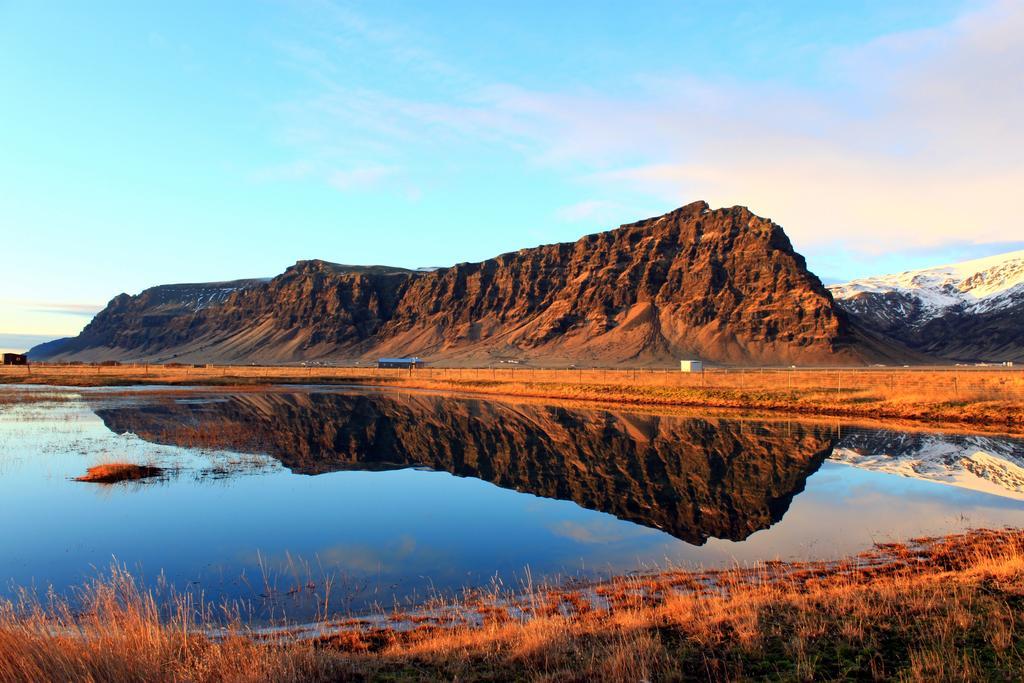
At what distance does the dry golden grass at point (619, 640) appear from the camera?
7082 millimetres

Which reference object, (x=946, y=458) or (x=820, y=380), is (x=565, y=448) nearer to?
(x=946, y=458)

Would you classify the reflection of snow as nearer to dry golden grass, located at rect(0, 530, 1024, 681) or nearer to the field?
the field

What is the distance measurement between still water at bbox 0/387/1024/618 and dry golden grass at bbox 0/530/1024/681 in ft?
8.49

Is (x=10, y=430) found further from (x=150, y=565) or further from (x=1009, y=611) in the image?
(x=1009, y=611)

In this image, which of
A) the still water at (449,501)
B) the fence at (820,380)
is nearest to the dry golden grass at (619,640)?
the still water at (449,501)

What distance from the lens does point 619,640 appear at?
27.7ft

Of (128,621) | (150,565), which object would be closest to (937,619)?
(128,621)

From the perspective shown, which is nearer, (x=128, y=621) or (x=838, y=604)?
(x=128, y=621)

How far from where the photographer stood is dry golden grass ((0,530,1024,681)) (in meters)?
7.08

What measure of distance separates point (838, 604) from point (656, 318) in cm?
16502

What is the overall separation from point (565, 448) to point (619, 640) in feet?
81.8

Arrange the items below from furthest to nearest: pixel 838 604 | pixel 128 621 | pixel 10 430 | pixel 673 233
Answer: pixel 673 233
pixel 10 430
pixel 838 604
pixel 128 621

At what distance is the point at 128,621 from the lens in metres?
7.95

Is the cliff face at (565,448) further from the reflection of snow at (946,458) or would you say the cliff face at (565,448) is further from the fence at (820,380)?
the fence at (820,380)
